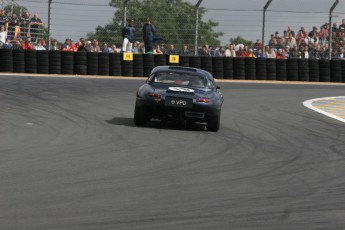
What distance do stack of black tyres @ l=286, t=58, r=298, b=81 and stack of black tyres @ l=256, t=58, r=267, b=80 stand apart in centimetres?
86

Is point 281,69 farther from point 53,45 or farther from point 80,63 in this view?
point 53,45

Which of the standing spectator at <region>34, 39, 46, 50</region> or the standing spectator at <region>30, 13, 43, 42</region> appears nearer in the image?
the standing spectator at <region>30, 13, 43, 42</region>

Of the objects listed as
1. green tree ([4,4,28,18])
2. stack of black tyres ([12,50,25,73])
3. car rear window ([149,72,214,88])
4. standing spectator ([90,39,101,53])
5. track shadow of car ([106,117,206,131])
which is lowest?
track shadow of car ([106,117,206,131])

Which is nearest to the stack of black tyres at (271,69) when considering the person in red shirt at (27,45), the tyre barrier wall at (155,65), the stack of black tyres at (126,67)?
the tyre barrier wall at (155,65)

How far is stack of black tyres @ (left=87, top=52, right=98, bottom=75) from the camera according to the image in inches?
1022

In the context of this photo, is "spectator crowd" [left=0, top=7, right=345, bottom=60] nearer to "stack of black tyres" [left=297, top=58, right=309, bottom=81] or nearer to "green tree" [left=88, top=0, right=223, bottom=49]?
"green tree" [left=88, top=0, right=223, bottom=49]

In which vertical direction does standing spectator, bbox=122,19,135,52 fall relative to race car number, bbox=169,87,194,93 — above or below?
above

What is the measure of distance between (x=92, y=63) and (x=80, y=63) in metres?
0.40

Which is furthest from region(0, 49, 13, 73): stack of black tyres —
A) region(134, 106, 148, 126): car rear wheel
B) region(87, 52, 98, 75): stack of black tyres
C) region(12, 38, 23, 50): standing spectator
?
region(134, 106, 148, 126): car rear wheel

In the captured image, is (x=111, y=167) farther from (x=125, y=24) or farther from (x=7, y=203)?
(x=125, y=24)

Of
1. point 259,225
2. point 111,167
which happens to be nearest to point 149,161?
point 111,167

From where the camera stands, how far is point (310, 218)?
7.08 metres

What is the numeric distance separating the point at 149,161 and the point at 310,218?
3.54 metres

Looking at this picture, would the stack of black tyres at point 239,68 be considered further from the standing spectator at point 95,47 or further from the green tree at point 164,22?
the standing spectator at point 95,47
